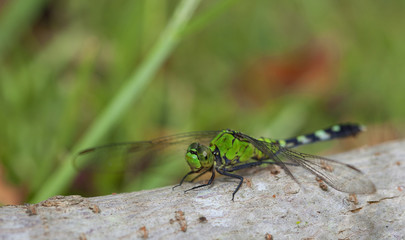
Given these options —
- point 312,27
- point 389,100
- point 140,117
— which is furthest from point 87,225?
point 312,27

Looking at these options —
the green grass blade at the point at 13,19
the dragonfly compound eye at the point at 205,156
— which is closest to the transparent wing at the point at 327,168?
the dragonfly compound eye at the point at 205,156

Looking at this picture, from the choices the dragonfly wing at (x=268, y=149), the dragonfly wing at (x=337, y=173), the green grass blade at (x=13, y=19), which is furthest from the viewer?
the green grass blade at (x=13, y=19)

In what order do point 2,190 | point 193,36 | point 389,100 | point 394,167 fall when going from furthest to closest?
point 193,36, point 389,100, point 2,190, point 394,167

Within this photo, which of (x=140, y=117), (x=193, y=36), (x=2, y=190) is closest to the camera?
(x=2, y=190)

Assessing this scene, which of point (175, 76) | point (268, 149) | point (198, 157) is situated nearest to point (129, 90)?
point (198, 157)

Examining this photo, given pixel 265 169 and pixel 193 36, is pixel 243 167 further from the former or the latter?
pixel 193 36

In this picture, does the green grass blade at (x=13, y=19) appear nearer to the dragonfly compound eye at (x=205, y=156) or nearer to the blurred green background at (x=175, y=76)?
the blurred green background at (x=175, y=76)
